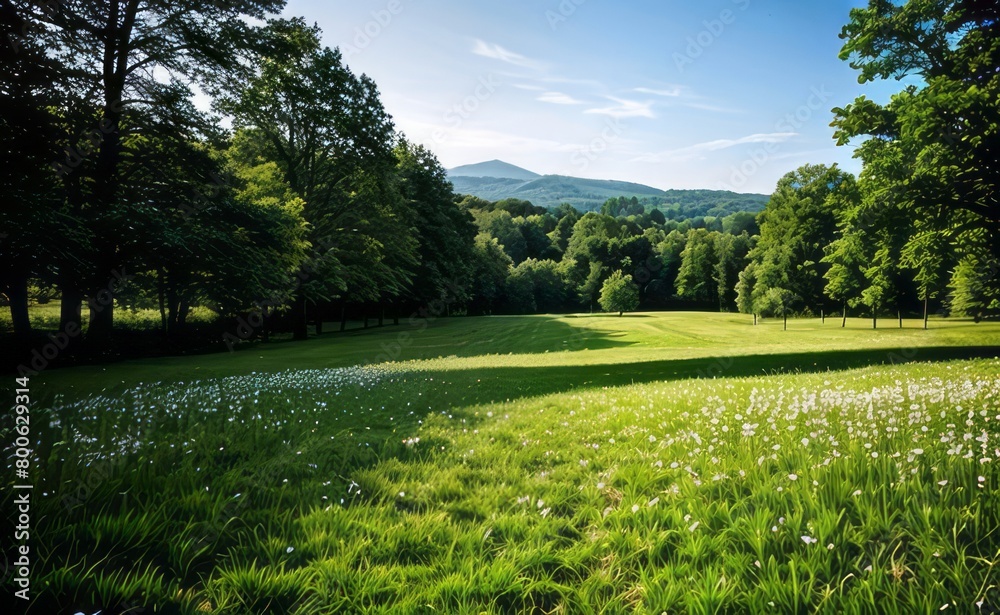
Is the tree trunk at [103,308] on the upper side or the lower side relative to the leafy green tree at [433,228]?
lower

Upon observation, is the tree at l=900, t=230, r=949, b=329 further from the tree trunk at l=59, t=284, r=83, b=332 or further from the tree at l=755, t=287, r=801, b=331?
the tree trunk at l=59, t=284, r=83, b=332

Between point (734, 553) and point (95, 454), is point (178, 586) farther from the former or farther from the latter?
point (734, 553)

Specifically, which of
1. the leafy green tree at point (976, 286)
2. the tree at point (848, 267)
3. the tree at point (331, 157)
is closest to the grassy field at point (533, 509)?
the leafy green tree at point (976, 286)

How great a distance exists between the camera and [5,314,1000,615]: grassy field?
2578mm

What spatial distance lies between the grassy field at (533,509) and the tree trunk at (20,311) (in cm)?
902

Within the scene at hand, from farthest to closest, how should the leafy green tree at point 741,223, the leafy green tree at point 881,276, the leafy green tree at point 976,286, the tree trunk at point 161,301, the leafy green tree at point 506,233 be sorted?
the leafy green tree at point 506,233 → the leafy green tree at point 741,223 → the leafy green tree at point 881,276 → the tree trunk at point 161,301 → the leafy green tree at point 976,286

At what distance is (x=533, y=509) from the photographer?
3.78 m

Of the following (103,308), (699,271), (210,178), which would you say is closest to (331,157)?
(210,178)

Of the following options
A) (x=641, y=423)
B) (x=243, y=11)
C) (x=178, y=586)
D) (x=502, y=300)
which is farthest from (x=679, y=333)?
(x=502, y=300)

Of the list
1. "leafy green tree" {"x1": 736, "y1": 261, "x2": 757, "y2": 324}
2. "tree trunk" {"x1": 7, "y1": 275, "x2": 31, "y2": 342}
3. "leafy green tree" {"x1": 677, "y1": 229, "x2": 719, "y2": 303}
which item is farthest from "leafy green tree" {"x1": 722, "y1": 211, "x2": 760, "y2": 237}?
"tree trunk" {"x1": 7, "y1": 275, "x2": 31, "y2": 342}

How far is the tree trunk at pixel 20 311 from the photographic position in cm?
1278

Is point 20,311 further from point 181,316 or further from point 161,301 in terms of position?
point 181,316

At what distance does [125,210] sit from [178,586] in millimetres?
15607

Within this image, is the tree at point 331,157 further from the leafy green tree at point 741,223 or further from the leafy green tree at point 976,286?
the leafy green tree at point 741,223
